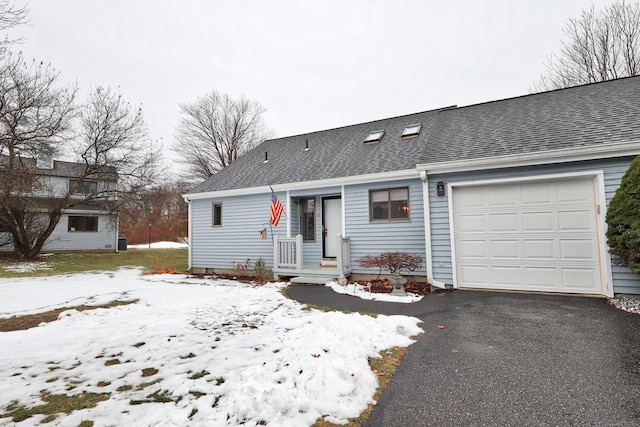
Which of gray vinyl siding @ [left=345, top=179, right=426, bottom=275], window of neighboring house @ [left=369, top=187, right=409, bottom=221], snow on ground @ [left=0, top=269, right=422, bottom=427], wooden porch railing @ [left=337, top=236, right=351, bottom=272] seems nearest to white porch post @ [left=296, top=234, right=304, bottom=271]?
wooden porch railing @ [left=337, top=236, right=351, bottom=272]

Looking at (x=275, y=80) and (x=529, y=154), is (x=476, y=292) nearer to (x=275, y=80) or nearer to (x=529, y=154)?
(x=529, y=154)

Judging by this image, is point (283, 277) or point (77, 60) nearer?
point (283, 277)

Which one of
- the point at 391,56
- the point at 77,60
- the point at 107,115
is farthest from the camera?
the point at 391,56

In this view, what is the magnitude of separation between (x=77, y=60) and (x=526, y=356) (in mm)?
18735

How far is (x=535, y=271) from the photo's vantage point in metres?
5.85

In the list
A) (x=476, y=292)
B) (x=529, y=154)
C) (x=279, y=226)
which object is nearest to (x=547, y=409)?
(x=476, y=292)

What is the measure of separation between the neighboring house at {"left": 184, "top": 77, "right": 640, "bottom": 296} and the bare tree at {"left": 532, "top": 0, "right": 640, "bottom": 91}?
9.32 metres

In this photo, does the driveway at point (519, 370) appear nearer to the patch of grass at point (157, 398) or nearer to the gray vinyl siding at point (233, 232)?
the patch of grass at point (157, 398)

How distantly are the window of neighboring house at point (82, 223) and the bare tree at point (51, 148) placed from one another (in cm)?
157

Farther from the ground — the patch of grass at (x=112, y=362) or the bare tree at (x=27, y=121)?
the bare tree at (x=27, y=121)

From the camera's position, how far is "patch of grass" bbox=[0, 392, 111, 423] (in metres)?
2.04

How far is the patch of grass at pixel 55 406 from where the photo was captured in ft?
6.70

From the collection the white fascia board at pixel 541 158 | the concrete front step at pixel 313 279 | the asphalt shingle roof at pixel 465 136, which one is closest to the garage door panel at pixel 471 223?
the white fascia board at pixel 541 158

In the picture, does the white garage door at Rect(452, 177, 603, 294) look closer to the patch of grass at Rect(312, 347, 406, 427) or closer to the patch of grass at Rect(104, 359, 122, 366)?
the patch of grass at Rect(312, 347, 406, 427)
